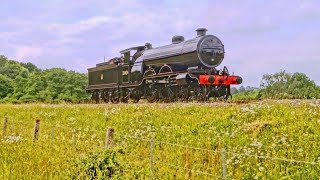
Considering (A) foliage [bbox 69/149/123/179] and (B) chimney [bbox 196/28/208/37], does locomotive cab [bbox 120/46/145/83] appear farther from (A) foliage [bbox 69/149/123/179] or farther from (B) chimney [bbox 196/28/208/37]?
(A) foliage [bbox 69/149/123/179]

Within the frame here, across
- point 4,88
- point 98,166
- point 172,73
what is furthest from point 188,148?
point 4,88

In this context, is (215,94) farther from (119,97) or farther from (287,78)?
(287,78)

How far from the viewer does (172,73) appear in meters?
22.7

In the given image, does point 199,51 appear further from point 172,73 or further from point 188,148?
point 188,148

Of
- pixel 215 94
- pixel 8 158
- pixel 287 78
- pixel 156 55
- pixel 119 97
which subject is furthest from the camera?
pixel 287 78

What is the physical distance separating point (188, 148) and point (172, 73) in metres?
12.5

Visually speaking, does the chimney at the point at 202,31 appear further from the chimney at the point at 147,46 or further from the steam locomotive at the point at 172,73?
the chimney at the point at 147,46

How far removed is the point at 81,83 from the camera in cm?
6938

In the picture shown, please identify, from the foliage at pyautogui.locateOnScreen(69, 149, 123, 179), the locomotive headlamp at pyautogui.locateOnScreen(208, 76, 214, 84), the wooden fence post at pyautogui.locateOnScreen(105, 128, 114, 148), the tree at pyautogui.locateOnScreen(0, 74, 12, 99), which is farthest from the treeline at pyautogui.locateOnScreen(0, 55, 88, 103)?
the foliage at pyautogui.locateOnScreen(69, 149, 123, 179)

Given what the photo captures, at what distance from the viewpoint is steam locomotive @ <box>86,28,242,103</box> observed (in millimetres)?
21281

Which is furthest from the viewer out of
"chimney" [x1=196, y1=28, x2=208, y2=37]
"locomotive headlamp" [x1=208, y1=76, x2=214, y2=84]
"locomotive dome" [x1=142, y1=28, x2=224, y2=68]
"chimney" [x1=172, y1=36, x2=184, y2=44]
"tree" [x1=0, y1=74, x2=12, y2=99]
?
"tree" [x1=0, y1=74, x2=12, y2=99]

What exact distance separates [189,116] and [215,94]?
7.45 meters

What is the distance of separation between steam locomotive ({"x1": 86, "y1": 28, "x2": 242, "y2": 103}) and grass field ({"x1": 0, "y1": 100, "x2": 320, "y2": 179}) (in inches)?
216

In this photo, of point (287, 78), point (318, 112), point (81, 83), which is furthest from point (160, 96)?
point (81, 83)
